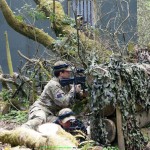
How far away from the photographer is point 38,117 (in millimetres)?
7473

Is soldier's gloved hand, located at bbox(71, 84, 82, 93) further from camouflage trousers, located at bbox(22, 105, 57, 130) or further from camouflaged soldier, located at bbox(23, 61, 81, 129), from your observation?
camouflage trousers, located at bbox(22, 105, 57, 130)

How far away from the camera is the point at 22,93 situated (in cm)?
1102

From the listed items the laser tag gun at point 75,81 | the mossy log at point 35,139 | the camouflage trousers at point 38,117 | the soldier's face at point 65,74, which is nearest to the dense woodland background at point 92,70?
the laser tag gun at point 75,81

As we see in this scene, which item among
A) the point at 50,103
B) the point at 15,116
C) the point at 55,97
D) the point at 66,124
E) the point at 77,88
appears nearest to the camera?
the point at 66,124

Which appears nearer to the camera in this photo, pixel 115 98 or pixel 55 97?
pixel 115 98

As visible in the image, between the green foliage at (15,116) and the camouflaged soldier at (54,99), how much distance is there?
167cm

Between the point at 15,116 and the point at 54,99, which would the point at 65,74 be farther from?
the point at 15,116

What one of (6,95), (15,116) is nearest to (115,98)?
(15,116)

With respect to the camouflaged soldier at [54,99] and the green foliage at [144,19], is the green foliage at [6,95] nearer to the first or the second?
the camouflaged soldier at [54,99]

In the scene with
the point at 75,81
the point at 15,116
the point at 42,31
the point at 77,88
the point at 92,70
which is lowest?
the point at 15,116

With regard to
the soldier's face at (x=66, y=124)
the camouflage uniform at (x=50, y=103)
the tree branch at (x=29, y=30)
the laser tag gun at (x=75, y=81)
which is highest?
the tree branch at (x=29, y=30)

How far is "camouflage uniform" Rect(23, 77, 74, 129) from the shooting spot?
7.44m

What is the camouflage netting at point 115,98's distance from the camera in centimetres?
643

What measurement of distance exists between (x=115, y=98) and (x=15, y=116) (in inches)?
172
